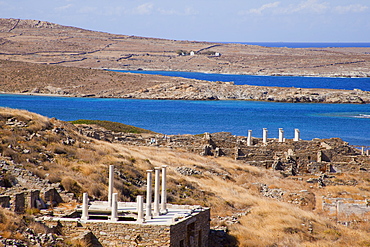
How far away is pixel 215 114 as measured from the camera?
89.2 metres

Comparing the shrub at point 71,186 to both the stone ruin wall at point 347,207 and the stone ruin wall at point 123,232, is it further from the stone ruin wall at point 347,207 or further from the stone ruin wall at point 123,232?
the stone ruin wall at point 347,207

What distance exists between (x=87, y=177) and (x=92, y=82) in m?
103

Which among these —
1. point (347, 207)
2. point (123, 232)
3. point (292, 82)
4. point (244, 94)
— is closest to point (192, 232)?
point (123, 232)

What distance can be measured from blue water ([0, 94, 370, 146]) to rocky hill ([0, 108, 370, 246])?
100ft

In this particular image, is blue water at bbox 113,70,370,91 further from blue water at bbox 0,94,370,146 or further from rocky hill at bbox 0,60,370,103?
blue water at bbox 0,94,370,146

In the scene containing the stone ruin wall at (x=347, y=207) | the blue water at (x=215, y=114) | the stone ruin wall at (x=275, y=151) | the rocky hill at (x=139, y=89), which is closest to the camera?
the stone ruin wall at (x=347, y=207)

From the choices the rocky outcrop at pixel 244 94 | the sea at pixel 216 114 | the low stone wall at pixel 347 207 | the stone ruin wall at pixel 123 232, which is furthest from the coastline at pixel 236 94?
the stone ruin wall at pixel 123 232

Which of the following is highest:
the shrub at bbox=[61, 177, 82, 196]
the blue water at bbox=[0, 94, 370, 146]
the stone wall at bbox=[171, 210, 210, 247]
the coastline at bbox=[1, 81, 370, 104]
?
the shrub at bbox=[61, 177, 82, 196]

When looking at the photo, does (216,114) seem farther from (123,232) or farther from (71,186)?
(123,232)

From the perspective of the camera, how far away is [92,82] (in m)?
120

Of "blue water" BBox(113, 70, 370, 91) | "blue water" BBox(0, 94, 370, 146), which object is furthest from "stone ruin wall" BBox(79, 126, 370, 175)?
"blue water" BBox(113, 70, 370, 91)

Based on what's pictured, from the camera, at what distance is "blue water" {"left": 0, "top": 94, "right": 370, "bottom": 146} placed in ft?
229

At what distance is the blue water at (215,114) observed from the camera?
69812 mm

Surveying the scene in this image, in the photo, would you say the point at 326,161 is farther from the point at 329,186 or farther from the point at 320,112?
the point at 320,112
